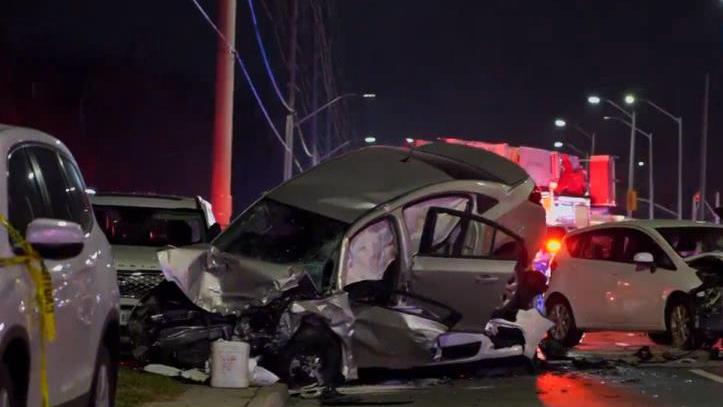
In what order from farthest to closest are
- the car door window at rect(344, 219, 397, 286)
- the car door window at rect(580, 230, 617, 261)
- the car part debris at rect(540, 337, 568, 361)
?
the car door window at rect(580, 230, 617, 261) < the car part debris at rect(540, 337, 568, 361) < the car door window at rect(344, 219, 397, 286)

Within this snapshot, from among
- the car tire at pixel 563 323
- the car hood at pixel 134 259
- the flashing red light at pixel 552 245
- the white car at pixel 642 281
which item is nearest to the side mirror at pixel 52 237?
the car hood at pixel 134 259

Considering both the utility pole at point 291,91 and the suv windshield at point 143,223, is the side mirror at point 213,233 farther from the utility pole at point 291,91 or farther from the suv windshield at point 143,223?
the utility pole at point 291,91

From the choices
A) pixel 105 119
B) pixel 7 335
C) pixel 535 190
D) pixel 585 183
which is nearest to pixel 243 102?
pixel 105 119

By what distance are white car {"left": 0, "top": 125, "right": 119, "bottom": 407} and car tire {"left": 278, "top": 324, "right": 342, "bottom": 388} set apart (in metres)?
2.94

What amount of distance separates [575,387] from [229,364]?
3371 mm

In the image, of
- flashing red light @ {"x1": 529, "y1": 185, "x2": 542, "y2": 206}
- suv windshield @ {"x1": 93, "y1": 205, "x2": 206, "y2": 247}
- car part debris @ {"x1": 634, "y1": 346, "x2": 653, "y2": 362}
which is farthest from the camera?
suv windshield @ {"x1": 93, "y1": 205, "x2": 206, "y2": 247}

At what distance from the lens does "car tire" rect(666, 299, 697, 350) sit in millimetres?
11406

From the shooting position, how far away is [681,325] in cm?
1160

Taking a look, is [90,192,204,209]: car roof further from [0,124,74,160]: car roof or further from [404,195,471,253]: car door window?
[0,124,74,160]: car roof

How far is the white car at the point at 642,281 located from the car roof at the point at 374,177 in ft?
9.90

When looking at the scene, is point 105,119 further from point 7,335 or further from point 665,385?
point 7,335

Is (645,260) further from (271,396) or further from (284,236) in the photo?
(271,396)

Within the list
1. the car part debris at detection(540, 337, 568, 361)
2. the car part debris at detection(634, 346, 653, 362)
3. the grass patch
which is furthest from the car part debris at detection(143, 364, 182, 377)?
the car part debris at detection(634, 346, 653, 362)

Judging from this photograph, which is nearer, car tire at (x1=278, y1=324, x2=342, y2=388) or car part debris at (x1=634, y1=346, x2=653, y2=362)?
car tire at (x1=278, y1=324, x2=342, y2=388)
